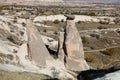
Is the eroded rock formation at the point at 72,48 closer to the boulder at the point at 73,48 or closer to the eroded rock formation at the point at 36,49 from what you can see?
the boulder at the point at 73,48

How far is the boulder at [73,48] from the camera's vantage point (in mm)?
21188

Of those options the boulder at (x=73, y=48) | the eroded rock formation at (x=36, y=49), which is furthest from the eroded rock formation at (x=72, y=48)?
the eroded rock formation at (x=36, y=49)

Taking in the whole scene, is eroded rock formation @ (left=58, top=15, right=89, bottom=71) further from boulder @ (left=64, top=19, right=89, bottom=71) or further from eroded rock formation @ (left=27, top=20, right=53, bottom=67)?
eroded rock formation @ (left=27, top=20, right=53, bottom=67)

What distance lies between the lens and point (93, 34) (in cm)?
5062

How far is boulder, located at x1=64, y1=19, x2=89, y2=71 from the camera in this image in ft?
69.5

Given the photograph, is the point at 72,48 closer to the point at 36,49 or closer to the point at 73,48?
the point at 73,48

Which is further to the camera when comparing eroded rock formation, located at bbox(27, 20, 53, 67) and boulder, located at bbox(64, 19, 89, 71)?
boulder, located at bbox(64, 19, 89, 71)

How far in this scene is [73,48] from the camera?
21359mm

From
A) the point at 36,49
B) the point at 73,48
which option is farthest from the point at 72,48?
Answer: the point at 36,49

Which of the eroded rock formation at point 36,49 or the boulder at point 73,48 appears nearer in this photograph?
the eroded rock formation at point 36,49

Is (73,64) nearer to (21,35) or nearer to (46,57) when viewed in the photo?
(46,57)

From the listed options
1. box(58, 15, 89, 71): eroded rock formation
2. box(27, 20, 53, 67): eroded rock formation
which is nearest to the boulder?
box(58, 15, 89, 71): eroded rock formation

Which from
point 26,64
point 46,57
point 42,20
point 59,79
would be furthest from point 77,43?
point 42,20

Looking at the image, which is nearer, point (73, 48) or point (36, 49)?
point (36, 49)
